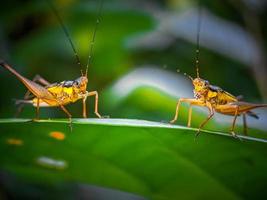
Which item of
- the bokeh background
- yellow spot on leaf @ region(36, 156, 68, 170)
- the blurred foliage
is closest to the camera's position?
yellow spot on leaf @ region(36, 156, 68, 170)

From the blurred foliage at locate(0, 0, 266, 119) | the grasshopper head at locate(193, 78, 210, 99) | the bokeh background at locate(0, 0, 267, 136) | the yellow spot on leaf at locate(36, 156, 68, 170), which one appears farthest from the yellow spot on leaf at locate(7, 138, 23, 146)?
the blurred foliage at locate(0, 0, 266, 119)

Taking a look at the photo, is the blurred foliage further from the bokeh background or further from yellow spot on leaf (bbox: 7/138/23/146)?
yellow spot on leaf (bbox: 7/138/23/146)

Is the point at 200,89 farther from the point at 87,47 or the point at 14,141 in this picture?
the point at 87,47

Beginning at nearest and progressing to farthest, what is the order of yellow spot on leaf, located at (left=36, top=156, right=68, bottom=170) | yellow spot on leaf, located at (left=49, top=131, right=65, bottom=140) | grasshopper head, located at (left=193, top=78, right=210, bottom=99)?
yellow spot on leaf, located at (left=49, top=131, right=65, bottom=140) → yellow spot on leaf, located at (left=36, top=156, right=68, bottom=170) → grasshopper head, located at (left=193, top=78, right=210, bottom=99)

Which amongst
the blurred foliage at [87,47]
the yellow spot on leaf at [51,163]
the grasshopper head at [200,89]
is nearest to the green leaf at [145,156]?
the yellow spot on leaf at [51,163]

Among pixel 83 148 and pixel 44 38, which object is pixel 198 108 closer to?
pixel 83 148

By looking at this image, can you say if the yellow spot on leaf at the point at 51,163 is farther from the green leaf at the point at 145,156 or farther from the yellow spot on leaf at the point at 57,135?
the yellow spot on leaf at the point at 57,135

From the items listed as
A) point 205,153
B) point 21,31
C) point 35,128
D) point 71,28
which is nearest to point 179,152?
point 205,153
